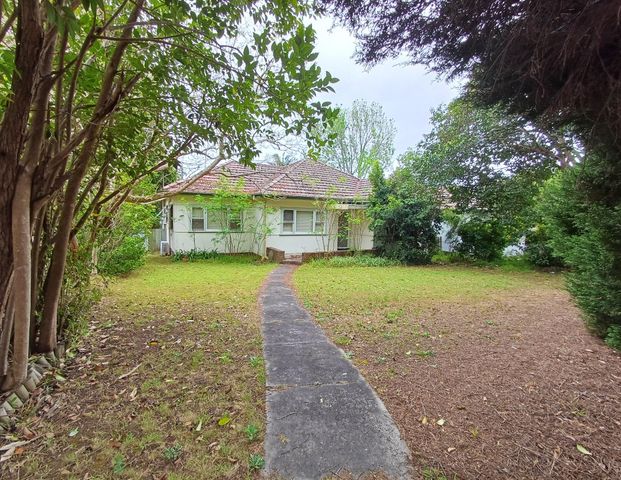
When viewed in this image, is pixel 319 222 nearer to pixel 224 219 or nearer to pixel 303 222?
pixel 303 222

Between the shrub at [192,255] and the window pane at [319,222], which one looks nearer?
the shrub at [192,255]

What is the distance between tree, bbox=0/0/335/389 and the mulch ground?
2.89 m

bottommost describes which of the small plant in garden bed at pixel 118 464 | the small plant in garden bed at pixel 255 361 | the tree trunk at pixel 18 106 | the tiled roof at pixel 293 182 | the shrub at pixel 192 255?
the small plant in garden bed at pixel 118 464

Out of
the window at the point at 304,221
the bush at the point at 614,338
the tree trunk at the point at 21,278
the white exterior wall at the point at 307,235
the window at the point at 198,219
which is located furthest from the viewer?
the window at the point at 304,221

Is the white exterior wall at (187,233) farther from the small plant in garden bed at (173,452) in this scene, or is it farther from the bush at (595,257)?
the small plant in garden bed at (173,452)

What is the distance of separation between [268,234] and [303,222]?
2.12 m

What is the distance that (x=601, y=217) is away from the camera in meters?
3.64

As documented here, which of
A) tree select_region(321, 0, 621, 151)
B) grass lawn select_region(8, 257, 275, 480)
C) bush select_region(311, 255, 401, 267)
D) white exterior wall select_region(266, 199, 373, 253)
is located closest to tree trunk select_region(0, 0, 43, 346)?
grass lawn select_region(8, 257, 275, 480)

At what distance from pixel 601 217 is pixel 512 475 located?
324 centimetres

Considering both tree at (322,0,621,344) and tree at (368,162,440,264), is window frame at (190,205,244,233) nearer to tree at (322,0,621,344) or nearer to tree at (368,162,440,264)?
tree at (368,162,440,264)

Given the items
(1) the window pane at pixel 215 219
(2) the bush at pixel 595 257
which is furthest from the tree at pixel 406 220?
(2) the bush at pixel 595 257

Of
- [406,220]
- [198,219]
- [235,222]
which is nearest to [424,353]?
[406,220]

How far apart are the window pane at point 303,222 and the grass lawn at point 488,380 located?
8.16m

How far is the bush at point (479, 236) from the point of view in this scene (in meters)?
13.6
